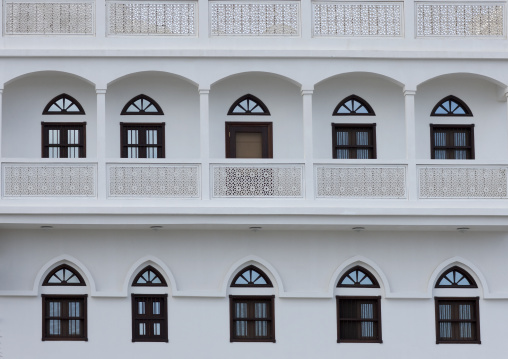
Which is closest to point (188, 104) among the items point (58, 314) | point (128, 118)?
point (128, 118)

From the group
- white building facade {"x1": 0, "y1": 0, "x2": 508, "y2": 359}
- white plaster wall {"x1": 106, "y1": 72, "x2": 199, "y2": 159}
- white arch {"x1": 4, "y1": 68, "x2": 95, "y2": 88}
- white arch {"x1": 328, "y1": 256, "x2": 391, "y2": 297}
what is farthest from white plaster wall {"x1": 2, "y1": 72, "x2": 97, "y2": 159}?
white arch {"x1": 328, "y1": 256, "x2": 391, "y2": 297}

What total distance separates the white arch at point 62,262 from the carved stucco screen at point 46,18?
14.0 ft

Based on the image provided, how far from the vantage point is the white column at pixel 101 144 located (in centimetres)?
1906

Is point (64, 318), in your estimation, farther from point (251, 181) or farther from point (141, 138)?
point (251, 181)

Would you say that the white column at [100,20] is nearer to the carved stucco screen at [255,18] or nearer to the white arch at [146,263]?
the carved stucco screen at [255,18]

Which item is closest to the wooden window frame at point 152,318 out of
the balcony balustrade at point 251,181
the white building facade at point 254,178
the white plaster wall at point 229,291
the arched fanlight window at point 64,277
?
the white building facade at point 254,178

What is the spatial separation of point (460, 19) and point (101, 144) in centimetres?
717

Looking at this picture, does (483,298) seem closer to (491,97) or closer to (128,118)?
(491,97)

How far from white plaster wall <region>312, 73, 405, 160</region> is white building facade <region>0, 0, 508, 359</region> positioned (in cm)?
4

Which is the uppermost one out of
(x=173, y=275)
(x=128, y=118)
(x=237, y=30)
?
(x=237, y=30)

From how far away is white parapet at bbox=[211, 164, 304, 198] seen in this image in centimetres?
1923

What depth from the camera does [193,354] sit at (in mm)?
19750

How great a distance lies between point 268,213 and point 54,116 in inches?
186

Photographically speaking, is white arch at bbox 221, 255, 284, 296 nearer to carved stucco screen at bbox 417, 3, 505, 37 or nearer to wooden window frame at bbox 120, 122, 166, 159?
wooden window frame at bbox 120, 122, 166, 159
